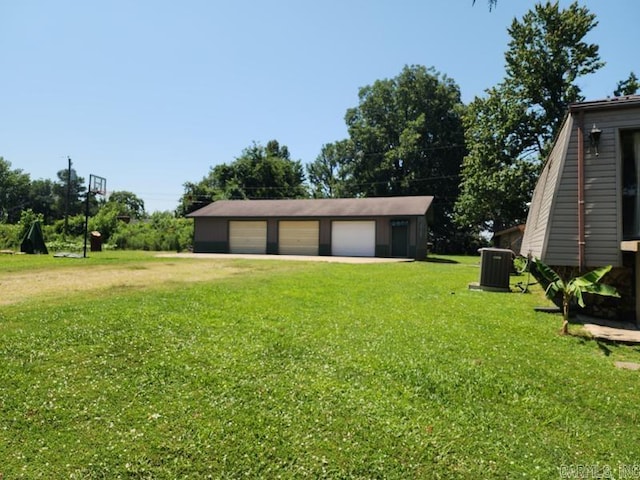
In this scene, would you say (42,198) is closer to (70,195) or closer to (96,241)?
(70,195)

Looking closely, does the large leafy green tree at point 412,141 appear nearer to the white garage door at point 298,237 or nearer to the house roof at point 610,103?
the white garage door at point 298,237

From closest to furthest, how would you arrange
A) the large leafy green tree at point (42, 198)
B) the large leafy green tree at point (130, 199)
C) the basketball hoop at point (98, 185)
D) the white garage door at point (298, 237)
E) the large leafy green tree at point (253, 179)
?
the basketball hoop at point (98, 185) < the white garage door at point (298, 237) < the large leafy green tree at point (253, 179) < the large leafy green tree at point (42, 198) < the large leafy green tree at point (130, 199)

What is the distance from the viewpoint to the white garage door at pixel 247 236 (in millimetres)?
24953

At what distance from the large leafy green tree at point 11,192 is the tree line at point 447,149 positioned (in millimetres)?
164

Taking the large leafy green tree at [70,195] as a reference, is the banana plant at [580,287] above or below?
below

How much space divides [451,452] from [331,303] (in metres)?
4.36

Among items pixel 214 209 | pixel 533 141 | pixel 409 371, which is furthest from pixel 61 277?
pixel 533 141

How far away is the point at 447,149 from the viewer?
122ft

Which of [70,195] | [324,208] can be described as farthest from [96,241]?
[70,195]

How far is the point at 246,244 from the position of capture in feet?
83.0

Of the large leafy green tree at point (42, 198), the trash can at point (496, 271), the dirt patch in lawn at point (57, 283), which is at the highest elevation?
the large leafy green tree at point (42, 198)

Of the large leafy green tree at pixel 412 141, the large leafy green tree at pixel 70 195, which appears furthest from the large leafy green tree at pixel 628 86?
the large leafy green tree at pixel 70 195

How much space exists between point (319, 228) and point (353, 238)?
2.31 meters

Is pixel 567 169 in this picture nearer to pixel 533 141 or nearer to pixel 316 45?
pixel 316 45
